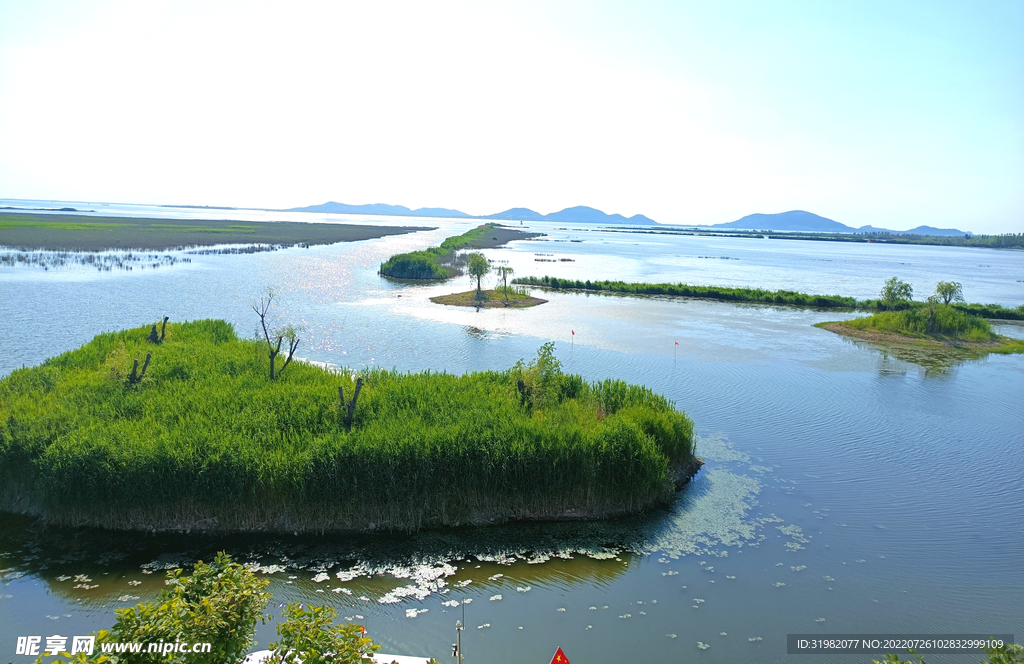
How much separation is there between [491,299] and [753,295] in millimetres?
28143

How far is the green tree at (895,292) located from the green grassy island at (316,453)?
43.4 m

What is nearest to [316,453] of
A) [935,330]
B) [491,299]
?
[491,299]

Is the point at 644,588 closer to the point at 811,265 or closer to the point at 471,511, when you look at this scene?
the point at 471,511

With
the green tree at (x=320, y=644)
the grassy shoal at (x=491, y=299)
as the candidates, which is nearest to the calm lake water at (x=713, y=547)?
the green tree at (x=320, y=644)

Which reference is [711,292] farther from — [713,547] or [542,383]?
[713,547]

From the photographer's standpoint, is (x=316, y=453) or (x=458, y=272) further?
(x=458, y=272)

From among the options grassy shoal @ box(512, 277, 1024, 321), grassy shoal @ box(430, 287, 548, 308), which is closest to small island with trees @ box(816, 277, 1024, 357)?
grassy shoal @ box(512, 277, 1024, 321)

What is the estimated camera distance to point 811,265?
10950 cm

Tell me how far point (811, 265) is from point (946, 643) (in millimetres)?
110586

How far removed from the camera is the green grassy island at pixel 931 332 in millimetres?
39875

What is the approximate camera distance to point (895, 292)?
5184 cm

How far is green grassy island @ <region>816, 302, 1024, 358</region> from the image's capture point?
39875mm

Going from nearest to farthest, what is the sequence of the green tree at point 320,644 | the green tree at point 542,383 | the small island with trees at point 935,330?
the green tree at point 320,644 < the green tree at point 542,383 < the small island with trees at point 935,330

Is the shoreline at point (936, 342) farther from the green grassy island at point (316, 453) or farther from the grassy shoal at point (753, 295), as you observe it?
the green grassy island at point (316, 453)
